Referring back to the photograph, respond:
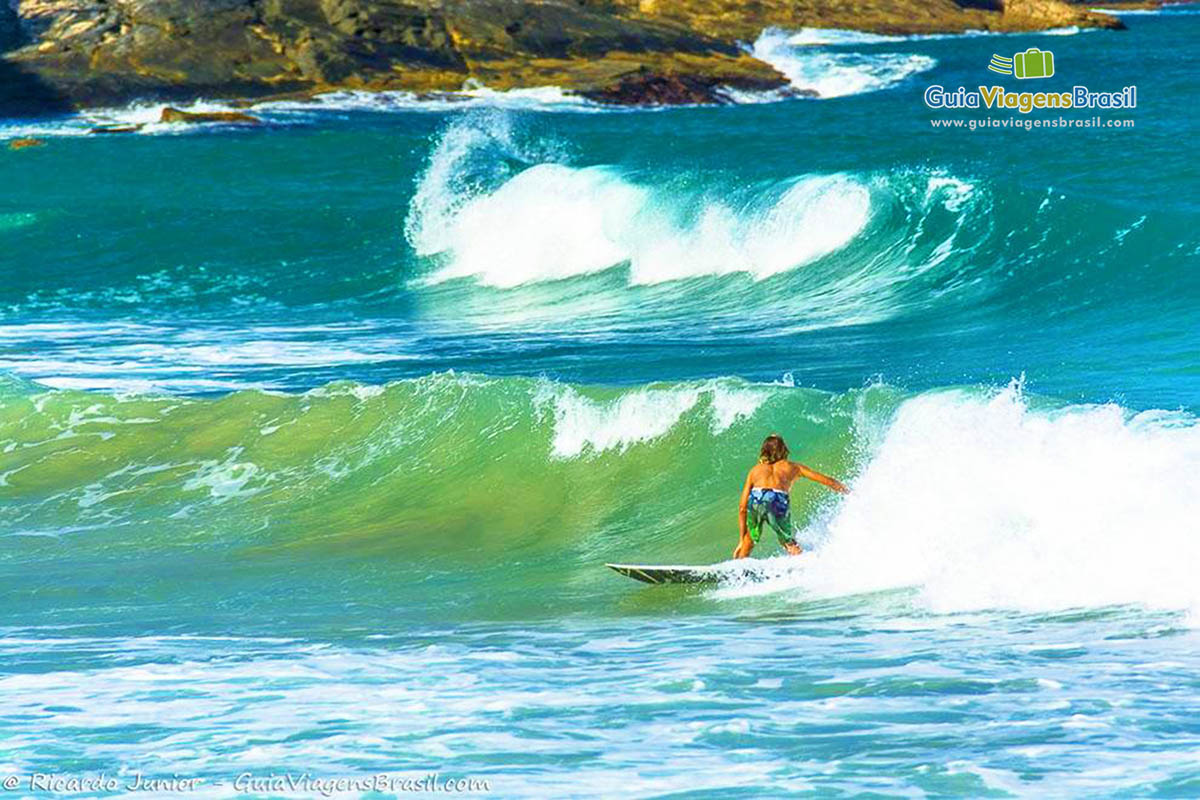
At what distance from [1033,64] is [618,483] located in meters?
48.2

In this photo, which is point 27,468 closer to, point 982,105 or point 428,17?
point 982,105

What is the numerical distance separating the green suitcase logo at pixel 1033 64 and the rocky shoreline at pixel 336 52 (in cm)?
812

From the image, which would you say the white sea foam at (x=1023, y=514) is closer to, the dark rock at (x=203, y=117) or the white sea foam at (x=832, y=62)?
the dark rock at (x=203, y=117)

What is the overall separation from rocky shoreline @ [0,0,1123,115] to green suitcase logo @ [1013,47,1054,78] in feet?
26.7

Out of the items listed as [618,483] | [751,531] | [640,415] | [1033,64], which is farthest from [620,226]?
[1033,64]


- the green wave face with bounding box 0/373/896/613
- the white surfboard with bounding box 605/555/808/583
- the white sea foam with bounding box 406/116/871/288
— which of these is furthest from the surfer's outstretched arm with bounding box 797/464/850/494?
the white sea foam with bounding box 406/116/871/288

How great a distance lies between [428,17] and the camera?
173 feet

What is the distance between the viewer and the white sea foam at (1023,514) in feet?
34.2

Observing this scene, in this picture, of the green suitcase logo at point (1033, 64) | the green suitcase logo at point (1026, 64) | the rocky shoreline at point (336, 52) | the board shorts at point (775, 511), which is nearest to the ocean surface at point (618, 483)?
the board shorts at point (775, 511)

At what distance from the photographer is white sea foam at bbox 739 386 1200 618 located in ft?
34.2

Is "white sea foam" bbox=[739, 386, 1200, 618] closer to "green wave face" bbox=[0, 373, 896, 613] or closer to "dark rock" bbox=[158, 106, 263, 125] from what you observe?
"green wave face" bbox=[0, 373, 896, 613]

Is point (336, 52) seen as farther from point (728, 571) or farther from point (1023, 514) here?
point (1023, 514)

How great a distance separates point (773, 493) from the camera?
1143 cm

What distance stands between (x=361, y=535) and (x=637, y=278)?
40.7 feet
